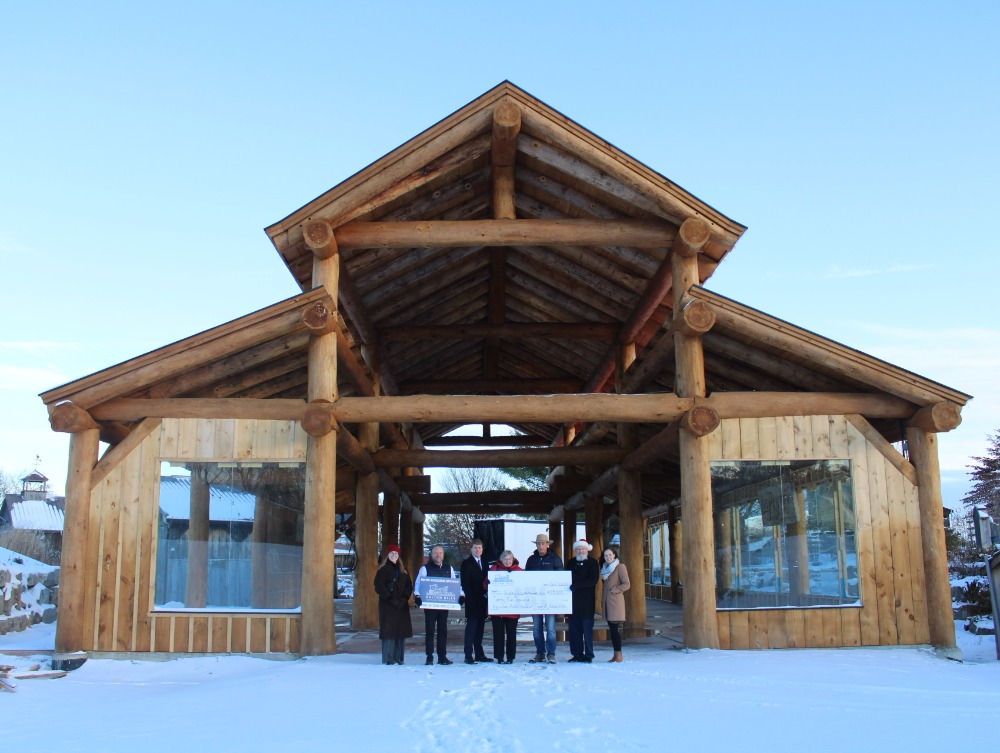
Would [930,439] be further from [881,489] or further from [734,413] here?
[734,413]

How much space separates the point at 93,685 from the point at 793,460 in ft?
29.6

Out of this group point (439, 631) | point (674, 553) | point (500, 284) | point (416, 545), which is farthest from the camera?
point (416, 545)

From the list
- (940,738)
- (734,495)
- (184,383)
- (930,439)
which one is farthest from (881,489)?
(184,383)

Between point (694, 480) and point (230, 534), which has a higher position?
point (694, 480)

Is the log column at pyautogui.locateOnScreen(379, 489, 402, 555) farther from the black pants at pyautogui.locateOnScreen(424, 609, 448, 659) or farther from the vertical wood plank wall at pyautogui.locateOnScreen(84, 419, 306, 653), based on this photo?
the black pants at pyautogui.locateOnScreen(424, 609, 448, 659)

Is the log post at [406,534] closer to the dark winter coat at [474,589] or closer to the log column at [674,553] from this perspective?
the log column at [674,553]

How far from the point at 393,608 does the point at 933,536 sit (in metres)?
7.14

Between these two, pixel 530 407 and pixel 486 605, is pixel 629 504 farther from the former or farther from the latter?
pixel 486 605

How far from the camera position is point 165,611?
1207cm

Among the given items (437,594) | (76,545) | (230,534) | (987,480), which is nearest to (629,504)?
(437,594)

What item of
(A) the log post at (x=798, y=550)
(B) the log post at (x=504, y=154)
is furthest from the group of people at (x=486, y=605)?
(B) the log post at (x=504, y=154)

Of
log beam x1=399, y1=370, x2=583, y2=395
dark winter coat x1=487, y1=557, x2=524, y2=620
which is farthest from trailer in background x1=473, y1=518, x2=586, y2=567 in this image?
dark winter coat x1=487, y1=557, x2=524, y2=620

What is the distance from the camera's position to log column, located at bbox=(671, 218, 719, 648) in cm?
1211

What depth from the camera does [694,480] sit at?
12398 mm
